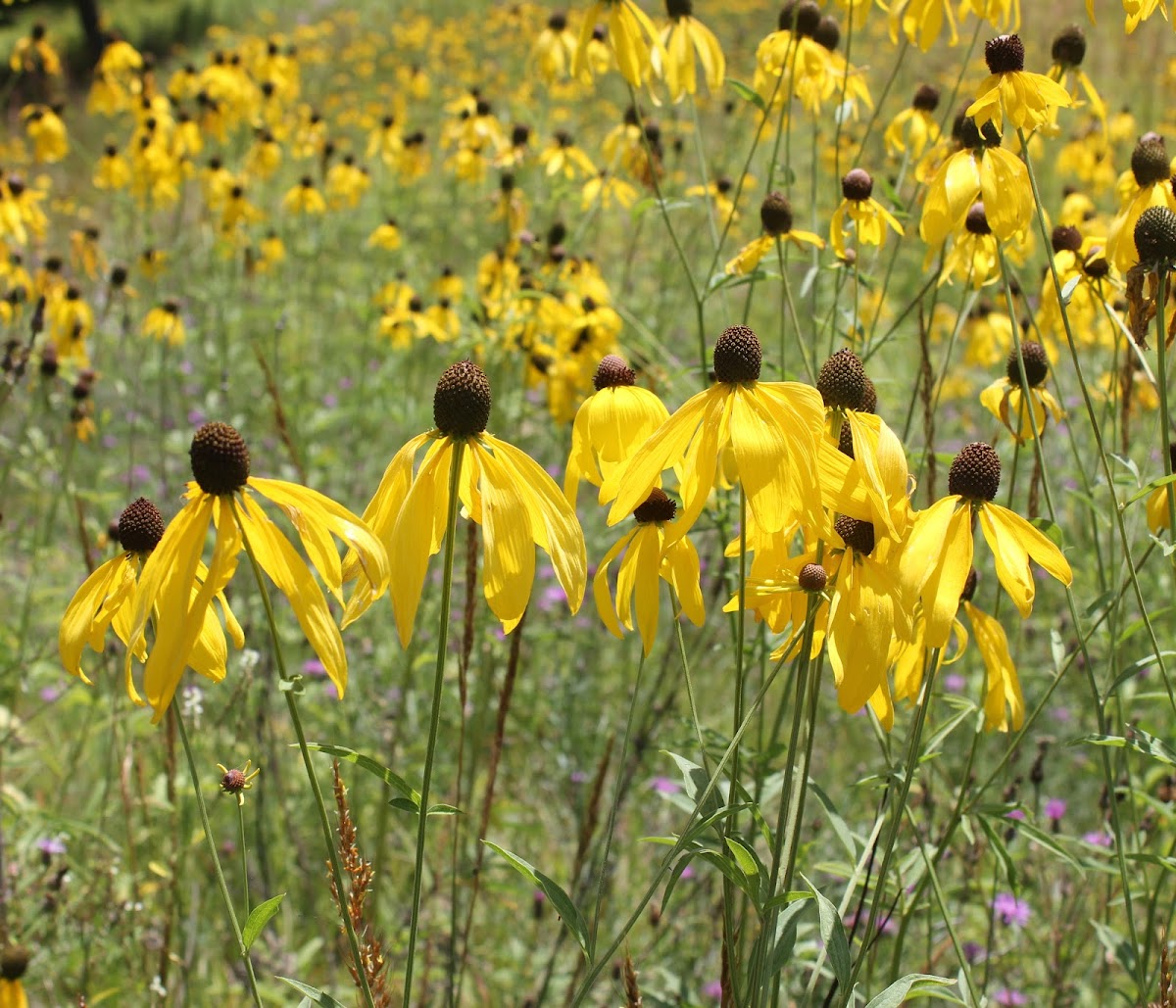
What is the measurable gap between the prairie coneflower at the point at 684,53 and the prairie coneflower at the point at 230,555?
152cm

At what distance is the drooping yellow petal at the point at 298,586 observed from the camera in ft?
2.95

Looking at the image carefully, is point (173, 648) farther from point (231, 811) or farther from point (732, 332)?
point (231, 811)

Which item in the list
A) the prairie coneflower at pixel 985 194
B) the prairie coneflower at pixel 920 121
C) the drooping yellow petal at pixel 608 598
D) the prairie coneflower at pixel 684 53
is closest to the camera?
the drooping yellow petal at pixel 608 598

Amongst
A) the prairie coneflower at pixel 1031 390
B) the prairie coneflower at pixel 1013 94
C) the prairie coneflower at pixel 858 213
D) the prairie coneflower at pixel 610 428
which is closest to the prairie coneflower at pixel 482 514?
the prairie coneflower at pixel 610 428

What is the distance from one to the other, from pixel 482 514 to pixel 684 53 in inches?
66.9

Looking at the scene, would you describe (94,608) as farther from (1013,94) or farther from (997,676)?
(1013,94)

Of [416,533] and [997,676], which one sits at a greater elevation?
[416,533]

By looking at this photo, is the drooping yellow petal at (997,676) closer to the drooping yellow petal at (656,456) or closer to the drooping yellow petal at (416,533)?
the drooping yellow petal at (656,456)

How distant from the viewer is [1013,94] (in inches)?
59.3

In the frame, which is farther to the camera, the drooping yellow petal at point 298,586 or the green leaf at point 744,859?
the green leaf at point 744,859

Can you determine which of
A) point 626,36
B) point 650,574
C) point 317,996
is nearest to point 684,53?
point 626,36

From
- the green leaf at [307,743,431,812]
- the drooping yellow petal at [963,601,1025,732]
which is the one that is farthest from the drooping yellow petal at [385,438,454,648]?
the drooping yellow petal at [963,601,1025,732]

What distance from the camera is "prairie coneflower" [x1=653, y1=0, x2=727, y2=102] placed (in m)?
2.27

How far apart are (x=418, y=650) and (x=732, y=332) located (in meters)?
1.95
